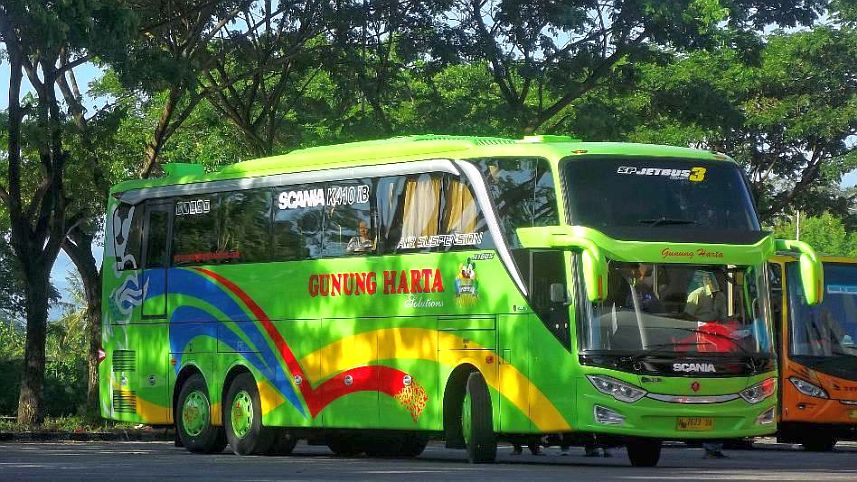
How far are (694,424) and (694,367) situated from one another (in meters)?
0.57

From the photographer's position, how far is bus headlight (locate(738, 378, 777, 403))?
18359mm

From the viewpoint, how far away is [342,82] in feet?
113

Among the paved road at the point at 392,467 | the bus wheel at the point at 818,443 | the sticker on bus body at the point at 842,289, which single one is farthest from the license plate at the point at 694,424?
the bus wheel at the point at 818,443

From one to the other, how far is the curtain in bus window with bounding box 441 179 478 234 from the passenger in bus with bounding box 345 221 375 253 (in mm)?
1364

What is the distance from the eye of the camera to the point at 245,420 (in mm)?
22531

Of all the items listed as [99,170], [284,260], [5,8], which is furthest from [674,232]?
[99,170]

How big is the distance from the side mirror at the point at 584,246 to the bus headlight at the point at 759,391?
6.21ft

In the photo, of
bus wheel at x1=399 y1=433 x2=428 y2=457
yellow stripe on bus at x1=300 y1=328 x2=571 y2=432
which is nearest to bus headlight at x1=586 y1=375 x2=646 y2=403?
yellow stripe on bus at x1=300 y1=328 x2=571 y2=432

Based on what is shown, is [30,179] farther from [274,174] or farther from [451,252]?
[451,252]

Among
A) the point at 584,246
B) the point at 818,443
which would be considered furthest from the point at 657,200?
the point at 818,443

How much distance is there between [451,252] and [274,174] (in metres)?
3.88

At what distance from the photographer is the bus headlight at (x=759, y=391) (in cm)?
1836

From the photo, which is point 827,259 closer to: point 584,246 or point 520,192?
point 520,192

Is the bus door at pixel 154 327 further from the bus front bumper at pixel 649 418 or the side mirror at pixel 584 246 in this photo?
the bus front bumper at pixel 649 418
